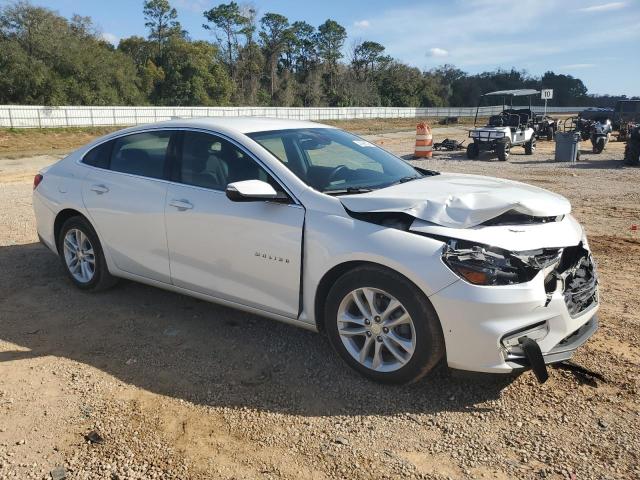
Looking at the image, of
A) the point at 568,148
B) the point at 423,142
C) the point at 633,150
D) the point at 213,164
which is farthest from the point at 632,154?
the point at 213,164

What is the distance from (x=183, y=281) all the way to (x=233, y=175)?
94 cm

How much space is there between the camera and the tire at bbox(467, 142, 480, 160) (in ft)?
62.8

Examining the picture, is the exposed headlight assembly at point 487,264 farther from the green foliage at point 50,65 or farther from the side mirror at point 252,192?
the green foliage at point 50,65

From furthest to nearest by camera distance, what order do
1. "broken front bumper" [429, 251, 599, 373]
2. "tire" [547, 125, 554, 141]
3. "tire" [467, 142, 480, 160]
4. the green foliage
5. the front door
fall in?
the green foliage, "tire" [547, 125, 554, 141], "tire" [467, 142, 480, 160], the front door, "broken front bumper" [429, 251, 599, 373]

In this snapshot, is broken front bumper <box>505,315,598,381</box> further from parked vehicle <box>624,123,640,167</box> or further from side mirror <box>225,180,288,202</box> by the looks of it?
parked vehicle <box>624,123,640,167</box>

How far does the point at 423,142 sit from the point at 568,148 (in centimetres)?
459

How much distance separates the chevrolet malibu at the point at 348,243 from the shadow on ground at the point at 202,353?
0.74ft

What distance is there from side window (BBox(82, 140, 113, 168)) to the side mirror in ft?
6.26

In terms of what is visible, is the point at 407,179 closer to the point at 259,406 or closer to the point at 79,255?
the point at 259,406

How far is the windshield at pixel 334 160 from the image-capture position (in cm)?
402

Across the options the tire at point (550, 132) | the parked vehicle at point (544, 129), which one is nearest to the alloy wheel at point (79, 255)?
the parked vehicle at point (544, 129)

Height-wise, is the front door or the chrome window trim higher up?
the chrome window trim

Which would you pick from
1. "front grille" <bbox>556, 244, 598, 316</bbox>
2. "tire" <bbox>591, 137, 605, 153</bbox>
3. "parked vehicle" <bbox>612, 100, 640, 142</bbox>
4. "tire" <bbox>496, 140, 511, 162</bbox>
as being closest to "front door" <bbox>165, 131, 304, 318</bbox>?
"front grille" <bbox>556, 244, 598, 316</bbox>

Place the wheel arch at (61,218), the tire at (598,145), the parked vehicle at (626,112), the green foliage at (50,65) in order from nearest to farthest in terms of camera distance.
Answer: the wheel arch at (61,218) < the tire at (598,145) < the parked vehicle at (626,112) < the green foliage at (50,65)
